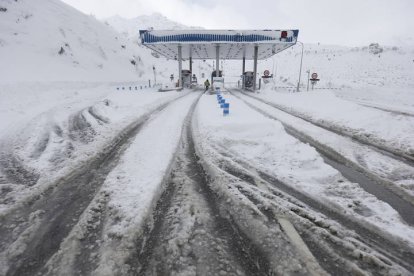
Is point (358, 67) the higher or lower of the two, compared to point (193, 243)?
higher

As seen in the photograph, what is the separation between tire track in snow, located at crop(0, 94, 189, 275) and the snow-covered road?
2cm

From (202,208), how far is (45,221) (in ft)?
6.99

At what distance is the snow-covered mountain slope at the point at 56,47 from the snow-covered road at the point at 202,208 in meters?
18.9

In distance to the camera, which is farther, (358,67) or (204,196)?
(358,67)

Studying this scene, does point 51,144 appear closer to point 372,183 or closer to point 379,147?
point 372,183

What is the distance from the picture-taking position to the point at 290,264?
2.78m

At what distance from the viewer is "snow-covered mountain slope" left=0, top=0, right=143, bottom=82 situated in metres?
25.8

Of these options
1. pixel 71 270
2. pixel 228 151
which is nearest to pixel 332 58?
pixel 228 151

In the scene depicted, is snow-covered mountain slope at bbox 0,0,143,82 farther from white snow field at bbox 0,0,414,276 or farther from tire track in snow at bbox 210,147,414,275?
tire track in snow at bbox 210,147,414,275

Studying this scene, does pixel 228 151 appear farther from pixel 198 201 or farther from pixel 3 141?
pixel 3 141

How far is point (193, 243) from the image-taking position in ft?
10.3

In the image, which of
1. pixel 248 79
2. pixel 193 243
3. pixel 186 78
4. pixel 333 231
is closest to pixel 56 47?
pixel 186 78

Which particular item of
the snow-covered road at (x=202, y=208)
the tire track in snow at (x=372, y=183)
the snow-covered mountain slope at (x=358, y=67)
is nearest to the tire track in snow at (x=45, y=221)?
the snow-covered road at (x=202, y=208)

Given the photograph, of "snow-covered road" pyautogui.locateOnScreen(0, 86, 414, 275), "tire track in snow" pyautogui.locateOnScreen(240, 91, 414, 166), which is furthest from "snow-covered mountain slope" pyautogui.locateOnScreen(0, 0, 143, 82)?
"tire track in snow" pyautogui.locateOnScreen(240, 91, 414, 166)
